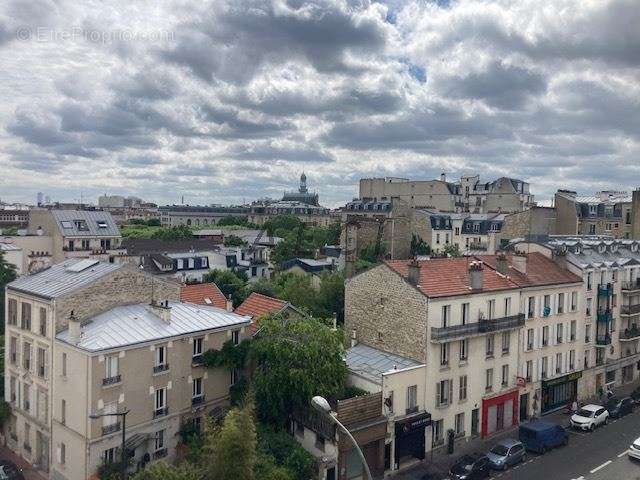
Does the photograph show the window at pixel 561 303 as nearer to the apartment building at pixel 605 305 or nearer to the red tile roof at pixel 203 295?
the apartment building at pixel 605 305

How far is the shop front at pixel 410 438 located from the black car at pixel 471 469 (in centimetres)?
232

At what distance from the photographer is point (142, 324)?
30.8 metres

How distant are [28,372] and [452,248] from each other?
60105mm

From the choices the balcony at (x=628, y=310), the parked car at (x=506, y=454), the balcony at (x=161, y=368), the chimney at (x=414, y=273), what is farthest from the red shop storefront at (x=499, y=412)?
the balcony at (x=161, y=368)

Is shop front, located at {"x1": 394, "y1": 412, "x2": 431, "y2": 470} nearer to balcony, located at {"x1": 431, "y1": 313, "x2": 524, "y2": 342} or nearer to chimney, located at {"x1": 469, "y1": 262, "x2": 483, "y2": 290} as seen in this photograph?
balcony, located at {"x1": 431, "y1": 313, "x2": 524, "y2": 342}

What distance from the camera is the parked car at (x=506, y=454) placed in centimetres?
3134

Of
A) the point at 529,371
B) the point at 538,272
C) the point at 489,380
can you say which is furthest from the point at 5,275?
the point at 538,272

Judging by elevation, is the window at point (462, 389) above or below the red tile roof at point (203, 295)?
below

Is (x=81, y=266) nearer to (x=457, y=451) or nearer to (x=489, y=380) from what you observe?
(x=457, y=451)

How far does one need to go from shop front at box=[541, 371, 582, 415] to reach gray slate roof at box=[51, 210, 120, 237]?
5306 cm

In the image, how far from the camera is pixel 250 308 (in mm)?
39125

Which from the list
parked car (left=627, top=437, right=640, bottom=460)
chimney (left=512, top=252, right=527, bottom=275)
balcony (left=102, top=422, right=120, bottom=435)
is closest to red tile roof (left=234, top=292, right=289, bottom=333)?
balcony (left=102, top=422, right=120, bottom=435)

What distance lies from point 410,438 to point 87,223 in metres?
52.4

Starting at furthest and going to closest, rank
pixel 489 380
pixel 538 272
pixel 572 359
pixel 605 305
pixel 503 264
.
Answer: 1. pixel 605 305
2. pixel 572 359
3. pixel 538 272
4. pixel 503 264
5. pixel 489 380
